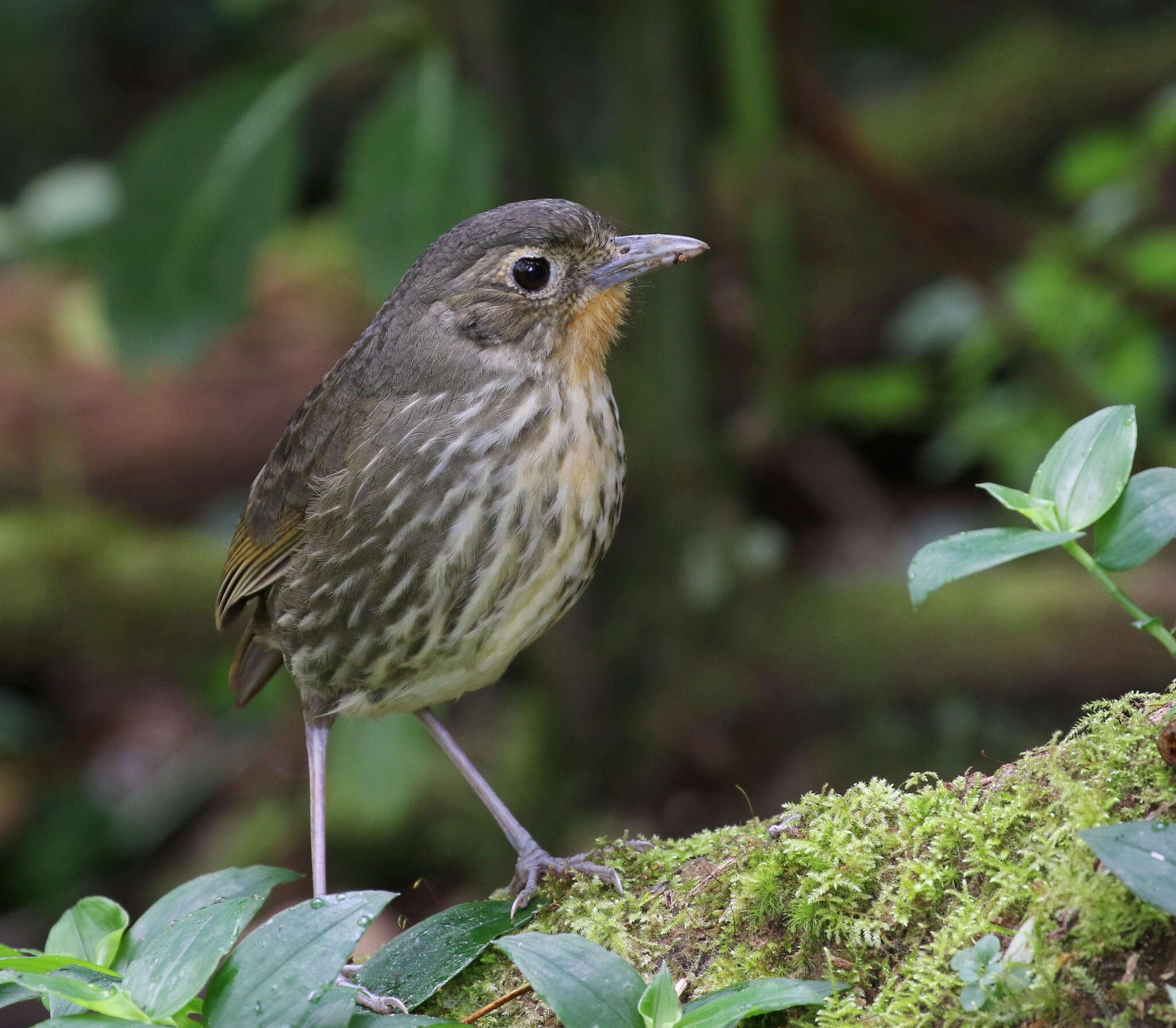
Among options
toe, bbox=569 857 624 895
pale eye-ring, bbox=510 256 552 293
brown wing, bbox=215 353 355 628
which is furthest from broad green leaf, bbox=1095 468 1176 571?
brown wing, bbox=215 353 355 628

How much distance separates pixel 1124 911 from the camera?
1.51 m

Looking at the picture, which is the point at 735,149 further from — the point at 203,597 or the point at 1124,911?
the point at 1124,911

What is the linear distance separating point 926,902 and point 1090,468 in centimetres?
60

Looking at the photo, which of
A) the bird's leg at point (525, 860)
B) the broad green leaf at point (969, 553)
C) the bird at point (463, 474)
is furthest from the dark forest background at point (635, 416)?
the broad green leaf at point (969, 553)

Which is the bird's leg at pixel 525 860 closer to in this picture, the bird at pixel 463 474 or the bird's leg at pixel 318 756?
the bird at pixel 463 474

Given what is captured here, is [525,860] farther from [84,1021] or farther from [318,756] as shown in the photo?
[84,1021]

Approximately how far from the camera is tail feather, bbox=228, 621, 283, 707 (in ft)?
10.7

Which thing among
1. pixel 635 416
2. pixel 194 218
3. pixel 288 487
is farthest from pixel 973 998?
pixel 194 218

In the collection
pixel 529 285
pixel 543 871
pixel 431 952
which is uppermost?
pixel 529 285

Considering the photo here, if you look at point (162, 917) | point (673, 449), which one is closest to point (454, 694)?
point (162, 917)

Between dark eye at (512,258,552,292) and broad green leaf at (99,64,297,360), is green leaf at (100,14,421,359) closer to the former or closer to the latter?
broad green leaf at (99,64,297,360)

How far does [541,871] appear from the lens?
2416mm

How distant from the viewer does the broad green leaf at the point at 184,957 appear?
5.45 feet

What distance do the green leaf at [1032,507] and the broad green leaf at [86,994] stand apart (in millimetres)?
→ 1275
